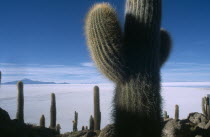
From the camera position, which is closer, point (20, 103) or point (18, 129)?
point (18, 129)

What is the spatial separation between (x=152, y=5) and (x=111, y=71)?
1.39 m

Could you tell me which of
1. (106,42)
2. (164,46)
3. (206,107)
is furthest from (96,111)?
(106,42)

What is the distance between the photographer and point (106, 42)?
480cm

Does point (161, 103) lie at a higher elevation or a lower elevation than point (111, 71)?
lower

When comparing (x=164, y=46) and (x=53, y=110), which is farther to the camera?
(x=53, y=110)

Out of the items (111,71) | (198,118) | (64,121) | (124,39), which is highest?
(124,39)

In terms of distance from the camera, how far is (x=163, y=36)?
6168 mm

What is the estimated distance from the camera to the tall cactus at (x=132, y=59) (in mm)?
4863

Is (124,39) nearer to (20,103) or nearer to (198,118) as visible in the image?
(20,103)

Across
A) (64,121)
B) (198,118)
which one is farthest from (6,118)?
(64,121)

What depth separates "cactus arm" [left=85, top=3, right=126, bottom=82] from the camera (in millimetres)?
4832

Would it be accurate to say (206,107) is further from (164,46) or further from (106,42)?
(106,42)

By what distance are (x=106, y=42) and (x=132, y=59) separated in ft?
1.87

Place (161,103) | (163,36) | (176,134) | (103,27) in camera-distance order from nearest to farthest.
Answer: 1. (103,27)
2. (161,103)
3. (163,36)
4. (176,134)
